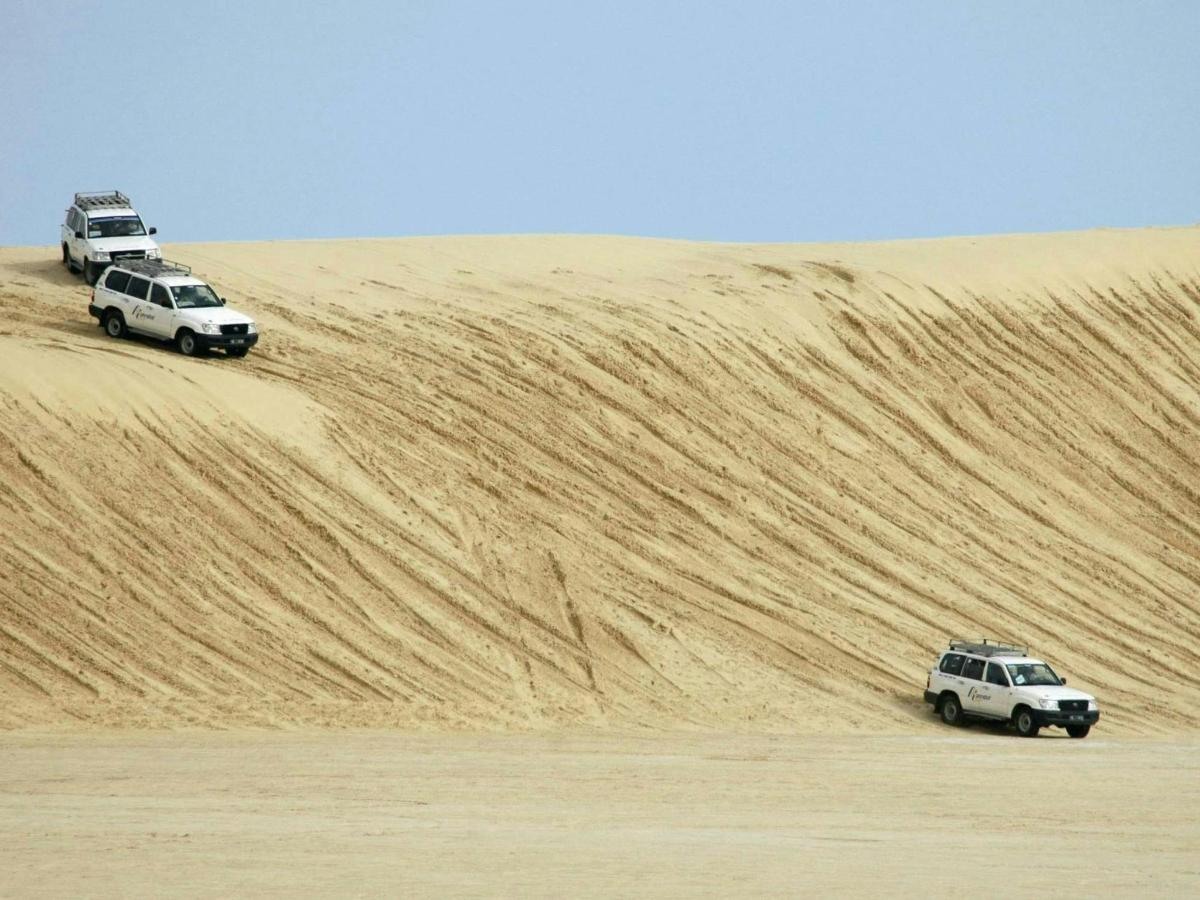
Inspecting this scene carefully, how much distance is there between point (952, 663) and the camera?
95.1ft

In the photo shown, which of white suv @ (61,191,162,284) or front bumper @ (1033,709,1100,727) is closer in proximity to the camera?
front bumper @ (1033,709,1100,727)

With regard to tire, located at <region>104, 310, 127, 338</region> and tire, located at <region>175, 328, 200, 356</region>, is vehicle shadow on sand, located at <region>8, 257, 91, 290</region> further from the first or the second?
tire, located at <region>175, 328, 200, 356</region>

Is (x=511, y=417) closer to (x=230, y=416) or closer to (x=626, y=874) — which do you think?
(x=230, y=416)

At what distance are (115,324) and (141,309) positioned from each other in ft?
2.69

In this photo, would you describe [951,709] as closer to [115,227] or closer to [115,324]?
[115,324]

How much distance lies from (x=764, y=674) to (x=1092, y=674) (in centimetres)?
657

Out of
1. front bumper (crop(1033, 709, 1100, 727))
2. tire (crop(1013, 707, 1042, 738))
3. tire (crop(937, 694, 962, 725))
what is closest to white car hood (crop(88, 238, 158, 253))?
tire (crop(937, 694, 962, 725))

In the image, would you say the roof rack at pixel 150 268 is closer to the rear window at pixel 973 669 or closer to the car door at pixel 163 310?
the car door at pixel 163 310

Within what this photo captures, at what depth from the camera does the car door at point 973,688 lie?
2830 centimetres

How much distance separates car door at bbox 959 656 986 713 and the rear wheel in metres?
18.6

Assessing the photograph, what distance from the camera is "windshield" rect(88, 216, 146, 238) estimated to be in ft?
129

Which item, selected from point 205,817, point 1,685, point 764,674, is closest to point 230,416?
point 1,685

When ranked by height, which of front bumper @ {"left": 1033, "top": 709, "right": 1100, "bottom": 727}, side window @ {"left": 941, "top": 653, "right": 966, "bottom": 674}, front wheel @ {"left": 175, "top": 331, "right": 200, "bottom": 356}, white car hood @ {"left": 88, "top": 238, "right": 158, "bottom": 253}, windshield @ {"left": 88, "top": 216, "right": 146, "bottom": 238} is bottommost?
front bumper @ {"left": 1033, "top": 709, "right": 1100, "bottom": 727}

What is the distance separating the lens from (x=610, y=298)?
41562mm
